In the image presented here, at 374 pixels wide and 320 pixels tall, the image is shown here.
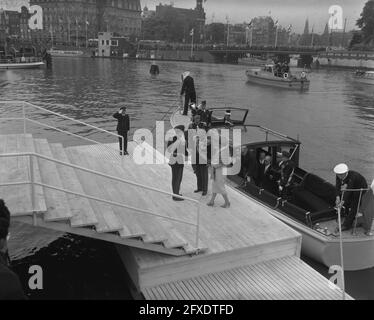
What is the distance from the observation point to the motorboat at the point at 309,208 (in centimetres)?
923

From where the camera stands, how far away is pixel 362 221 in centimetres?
948

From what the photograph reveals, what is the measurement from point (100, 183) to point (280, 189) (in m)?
4.92

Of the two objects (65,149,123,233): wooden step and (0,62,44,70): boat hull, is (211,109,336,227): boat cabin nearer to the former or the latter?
(65,149,123,233): wooden step

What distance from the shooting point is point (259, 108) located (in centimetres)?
4100

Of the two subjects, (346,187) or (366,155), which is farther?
(366,155)

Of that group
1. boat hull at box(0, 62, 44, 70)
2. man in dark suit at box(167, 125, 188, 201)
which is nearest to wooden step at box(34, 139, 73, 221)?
man in dark suit at box(167, 125, 188, 201)

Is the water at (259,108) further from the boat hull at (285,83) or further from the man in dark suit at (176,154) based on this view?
the man in dark suit at (176,154)

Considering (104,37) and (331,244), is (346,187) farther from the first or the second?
(104,37)

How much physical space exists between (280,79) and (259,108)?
14.7 metres

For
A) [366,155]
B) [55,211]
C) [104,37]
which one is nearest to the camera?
[55,211]

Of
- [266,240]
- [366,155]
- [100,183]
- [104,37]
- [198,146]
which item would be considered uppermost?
[104,37]

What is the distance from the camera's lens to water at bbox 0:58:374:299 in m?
22.5
